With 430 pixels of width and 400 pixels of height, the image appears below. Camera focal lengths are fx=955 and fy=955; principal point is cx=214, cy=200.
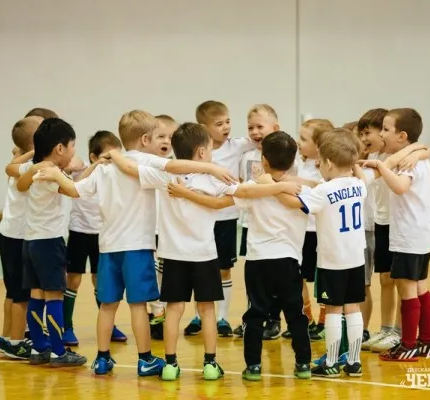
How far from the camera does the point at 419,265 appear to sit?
629 centimetres

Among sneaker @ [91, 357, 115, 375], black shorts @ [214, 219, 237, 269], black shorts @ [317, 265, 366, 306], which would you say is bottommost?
sneaker @ [91, 357, 115, 375]

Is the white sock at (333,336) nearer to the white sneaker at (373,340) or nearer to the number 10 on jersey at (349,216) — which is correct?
the number 10 on jersey at (349,216)

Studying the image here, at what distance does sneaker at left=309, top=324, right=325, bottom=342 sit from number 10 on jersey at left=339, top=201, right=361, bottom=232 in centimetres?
144

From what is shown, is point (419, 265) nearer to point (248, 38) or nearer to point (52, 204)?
point (52, 204)

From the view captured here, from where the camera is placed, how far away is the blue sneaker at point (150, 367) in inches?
231

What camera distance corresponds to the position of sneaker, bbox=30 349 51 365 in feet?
20.6

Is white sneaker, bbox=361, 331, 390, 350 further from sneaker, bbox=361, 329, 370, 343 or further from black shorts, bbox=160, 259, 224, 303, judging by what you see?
black shorts, bbox=160, 259, 224, 303

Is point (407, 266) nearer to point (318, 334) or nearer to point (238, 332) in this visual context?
point (318, 334)

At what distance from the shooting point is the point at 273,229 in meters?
5.73

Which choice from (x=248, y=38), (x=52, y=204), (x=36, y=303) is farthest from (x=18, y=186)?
(x=248, y=38)

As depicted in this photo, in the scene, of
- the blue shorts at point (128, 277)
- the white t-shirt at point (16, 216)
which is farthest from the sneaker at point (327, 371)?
the white t-shirt at point (16, 216)

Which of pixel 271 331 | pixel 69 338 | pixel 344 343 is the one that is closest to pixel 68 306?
pixel 69 338

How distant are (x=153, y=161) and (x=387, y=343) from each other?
83.6 inches

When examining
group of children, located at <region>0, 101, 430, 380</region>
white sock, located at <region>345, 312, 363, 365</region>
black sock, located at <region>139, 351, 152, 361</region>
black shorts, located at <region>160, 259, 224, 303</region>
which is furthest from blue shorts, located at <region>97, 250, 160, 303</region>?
white sock, located at <region>345, 312, 363, 365</region>
